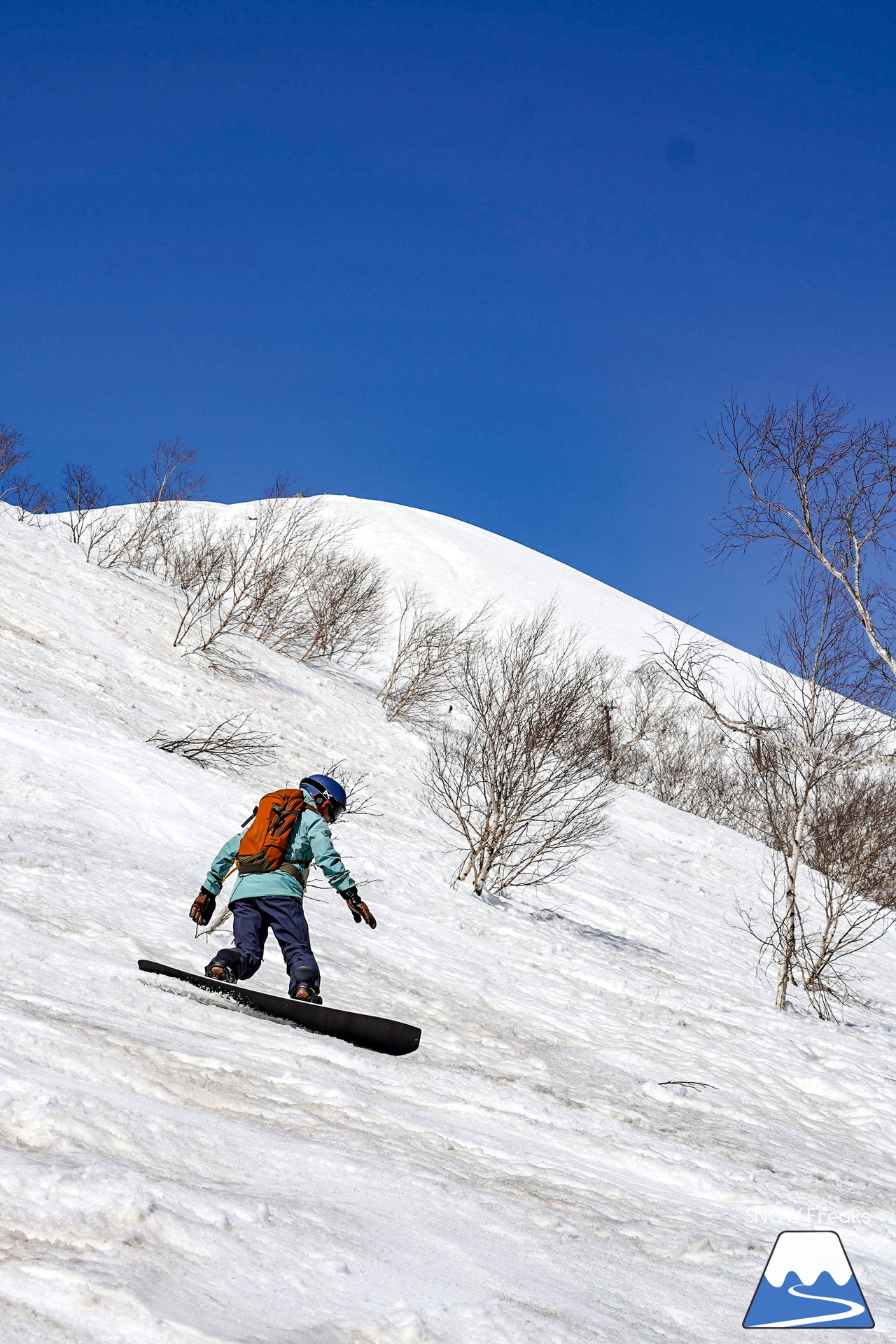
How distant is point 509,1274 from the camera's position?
8.36 feet

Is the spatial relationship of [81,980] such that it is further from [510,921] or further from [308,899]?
[510,921]

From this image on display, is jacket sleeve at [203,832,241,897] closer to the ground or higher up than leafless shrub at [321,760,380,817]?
higher up

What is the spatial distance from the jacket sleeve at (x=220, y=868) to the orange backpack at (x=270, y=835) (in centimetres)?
8

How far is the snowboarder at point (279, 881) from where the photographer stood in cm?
521

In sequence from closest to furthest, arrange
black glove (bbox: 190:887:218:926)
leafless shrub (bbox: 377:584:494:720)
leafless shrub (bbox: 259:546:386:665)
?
black glove (bbox: 190:887:218:926) < leafless shrub (bbox: 377:584:494:720) < leafless shrub (bbox: 259:546:386:665)

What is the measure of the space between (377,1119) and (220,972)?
158 cm

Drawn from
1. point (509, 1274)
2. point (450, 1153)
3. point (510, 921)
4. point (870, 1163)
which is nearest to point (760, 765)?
point (510, 921)

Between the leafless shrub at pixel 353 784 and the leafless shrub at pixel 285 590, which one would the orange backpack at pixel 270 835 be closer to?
the leafless shrub at pixel 353 784

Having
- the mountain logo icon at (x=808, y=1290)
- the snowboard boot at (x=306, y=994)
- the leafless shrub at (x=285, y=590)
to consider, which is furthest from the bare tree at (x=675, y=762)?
the mountain logo icon at (x=808, y=1290)

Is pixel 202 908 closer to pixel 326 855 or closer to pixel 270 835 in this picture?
pixel 270 835

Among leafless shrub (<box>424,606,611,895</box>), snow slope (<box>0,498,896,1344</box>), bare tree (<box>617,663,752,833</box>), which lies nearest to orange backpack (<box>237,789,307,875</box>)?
snow slope (<box>0,498,896,1344</box>)

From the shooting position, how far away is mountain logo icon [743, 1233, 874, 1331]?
2771 mm

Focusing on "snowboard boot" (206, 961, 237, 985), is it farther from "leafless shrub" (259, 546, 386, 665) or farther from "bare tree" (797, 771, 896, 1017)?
"leafless shrub" (259, 546, 386, 665)

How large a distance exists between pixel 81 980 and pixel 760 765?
8052mm
